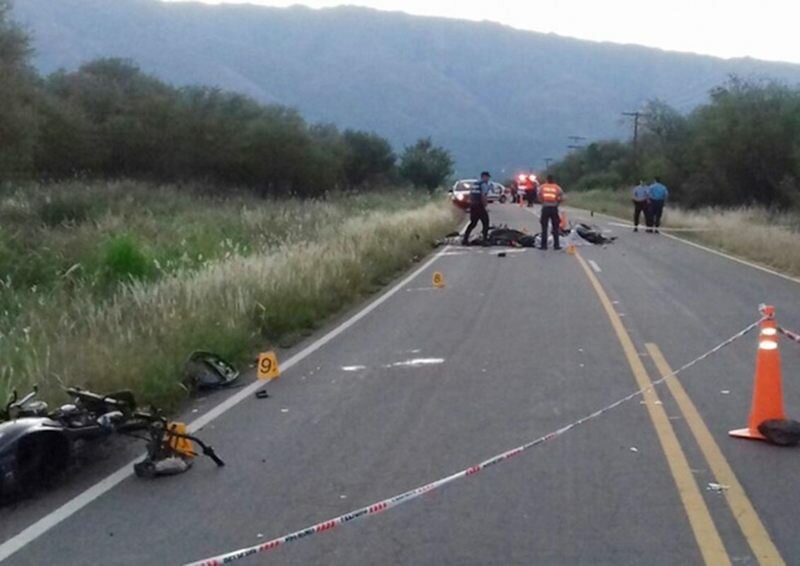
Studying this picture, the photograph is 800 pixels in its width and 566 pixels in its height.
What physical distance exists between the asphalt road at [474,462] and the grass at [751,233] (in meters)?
14.4

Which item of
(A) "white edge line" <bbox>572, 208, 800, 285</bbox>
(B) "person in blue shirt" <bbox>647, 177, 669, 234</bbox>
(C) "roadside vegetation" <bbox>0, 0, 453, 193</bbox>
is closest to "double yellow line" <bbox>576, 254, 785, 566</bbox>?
(A) "white edge line" <bbox>572, 208, 800, 285</bbox>

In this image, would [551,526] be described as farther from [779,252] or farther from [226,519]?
[779,252]

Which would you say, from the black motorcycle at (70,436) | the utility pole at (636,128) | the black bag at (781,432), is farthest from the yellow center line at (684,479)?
the utility pole at (636,128)

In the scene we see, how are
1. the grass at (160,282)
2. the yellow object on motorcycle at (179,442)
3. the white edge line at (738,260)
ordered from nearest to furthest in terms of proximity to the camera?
the yellow object on motorcycle at (179,442) → the grass at (160,282) → the white edge line at (738,260)

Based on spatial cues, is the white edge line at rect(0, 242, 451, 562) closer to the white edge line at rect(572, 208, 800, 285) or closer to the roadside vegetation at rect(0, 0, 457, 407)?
the roadside vegetation at rect(0, 0, 457, 407)

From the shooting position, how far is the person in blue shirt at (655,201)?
40.9 meters

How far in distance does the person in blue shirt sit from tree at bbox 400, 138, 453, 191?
49713 mm

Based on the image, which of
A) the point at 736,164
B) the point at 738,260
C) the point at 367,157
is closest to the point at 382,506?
the point at 738,260

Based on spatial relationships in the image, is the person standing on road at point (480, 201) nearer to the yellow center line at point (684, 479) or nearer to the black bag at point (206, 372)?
the yellow center line at point (684, 479)

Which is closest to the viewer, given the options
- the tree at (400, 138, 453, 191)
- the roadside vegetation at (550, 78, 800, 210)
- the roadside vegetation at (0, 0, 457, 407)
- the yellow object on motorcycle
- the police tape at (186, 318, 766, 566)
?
the police tape at (186, 318, 766, 566)

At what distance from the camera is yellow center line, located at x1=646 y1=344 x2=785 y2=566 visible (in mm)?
6703

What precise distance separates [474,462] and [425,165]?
87.1m

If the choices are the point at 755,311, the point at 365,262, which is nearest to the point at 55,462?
the point at 755,311

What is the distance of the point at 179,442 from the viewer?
8.80 metres
